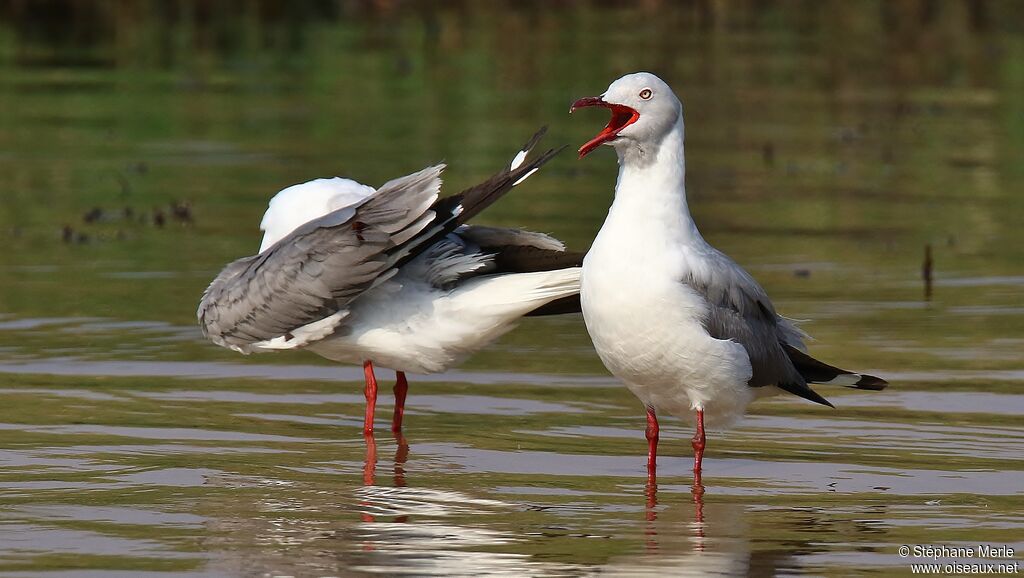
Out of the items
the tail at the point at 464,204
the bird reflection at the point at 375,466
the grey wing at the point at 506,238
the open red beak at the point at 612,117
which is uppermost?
the open red beak at the point at 612,117

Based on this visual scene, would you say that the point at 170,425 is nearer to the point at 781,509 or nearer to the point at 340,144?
the point at 781,509

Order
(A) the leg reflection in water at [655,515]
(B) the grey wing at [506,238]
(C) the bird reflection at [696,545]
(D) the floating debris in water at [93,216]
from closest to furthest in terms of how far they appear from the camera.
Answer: (C) the bird reflection at [696,545], (A) the leg reflection in water at [655,515], (B) the grey wing at [506,238], (D) the floating debris in water at [93,216]

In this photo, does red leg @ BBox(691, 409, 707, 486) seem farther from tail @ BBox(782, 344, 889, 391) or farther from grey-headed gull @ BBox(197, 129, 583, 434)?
grey-headed gull @ BBox(197, 129, 583, 434)

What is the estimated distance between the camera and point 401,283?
948 cm

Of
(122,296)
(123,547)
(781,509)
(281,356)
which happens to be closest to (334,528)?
(123,547)

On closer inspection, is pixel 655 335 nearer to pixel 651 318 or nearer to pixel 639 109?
pixel 651 318

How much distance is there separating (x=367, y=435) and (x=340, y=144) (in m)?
11.8

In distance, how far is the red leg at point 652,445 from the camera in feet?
27.5

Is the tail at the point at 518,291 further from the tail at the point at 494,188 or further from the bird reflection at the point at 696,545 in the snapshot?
the bird reflection at the point at 696,545

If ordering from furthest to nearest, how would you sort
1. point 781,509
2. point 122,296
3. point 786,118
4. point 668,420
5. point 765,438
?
point 786,118
point 122,296
point 668,420
point 765,438
point 781,509

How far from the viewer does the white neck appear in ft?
26.4

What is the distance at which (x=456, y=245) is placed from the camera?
377 inches

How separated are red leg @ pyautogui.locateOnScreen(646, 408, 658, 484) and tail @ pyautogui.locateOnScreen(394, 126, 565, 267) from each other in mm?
1449

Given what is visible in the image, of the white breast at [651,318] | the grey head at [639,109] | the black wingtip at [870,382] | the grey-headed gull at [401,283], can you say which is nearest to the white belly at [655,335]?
the white breast at [651,318]
